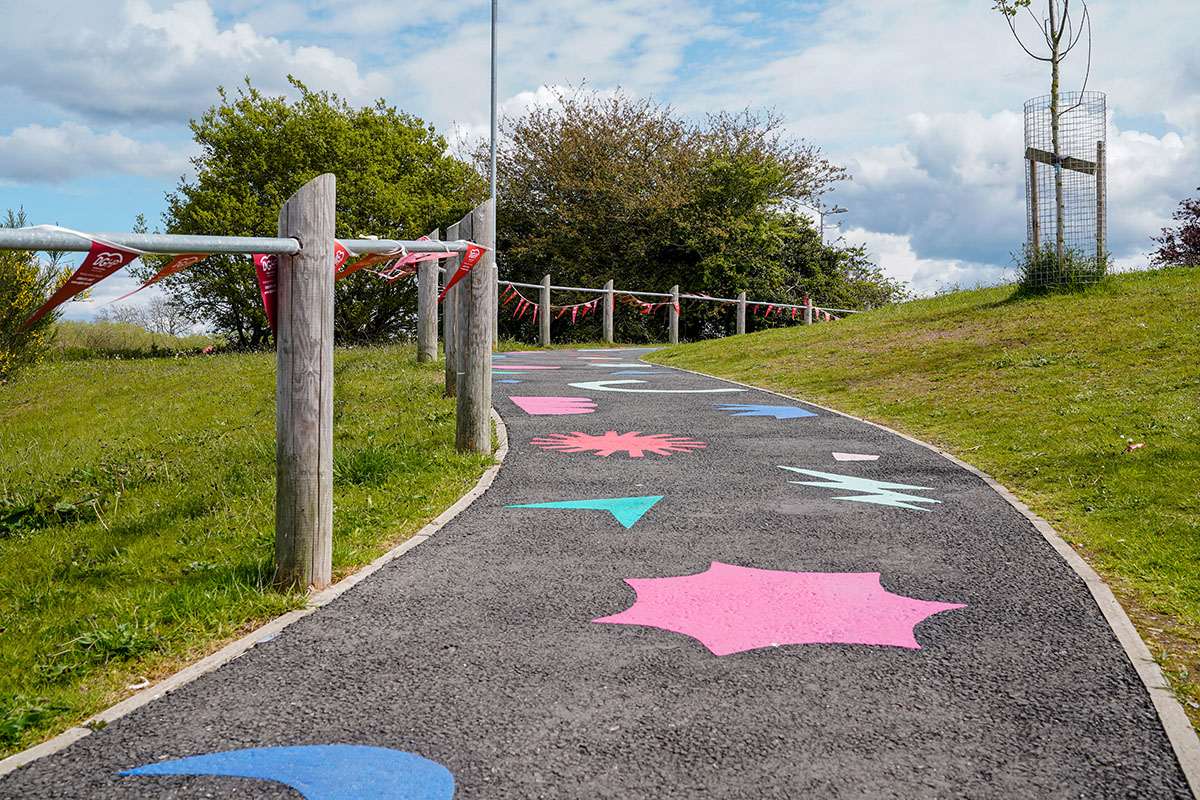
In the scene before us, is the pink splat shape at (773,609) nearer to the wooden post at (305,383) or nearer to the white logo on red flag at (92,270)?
the wooden post at (305,383)

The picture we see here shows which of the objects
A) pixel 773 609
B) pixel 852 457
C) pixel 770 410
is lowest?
pixel 773 609

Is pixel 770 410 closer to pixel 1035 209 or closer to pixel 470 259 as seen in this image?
pixel 470 259

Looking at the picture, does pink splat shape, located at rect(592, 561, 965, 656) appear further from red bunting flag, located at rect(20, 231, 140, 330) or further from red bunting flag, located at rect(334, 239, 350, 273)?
red bunting flag, located at rect(20, 231, 140, 330)

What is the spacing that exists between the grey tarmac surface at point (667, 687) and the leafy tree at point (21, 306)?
16424mm

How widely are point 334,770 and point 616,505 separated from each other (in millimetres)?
3409

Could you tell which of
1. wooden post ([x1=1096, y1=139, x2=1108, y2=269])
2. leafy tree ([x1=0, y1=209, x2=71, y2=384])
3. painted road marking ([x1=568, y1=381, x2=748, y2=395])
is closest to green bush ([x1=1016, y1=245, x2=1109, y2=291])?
wooden post ([x1=1096, y1=139, x2=1108, y2=269])

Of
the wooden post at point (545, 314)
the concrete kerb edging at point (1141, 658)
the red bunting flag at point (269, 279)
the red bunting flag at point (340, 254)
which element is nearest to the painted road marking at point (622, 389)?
the concrete kerb edging at point (1141, 658)

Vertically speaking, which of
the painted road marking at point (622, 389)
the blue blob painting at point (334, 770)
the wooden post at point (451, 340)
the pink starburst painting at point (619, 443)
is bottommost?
the blue blob painting at point (334, 770)

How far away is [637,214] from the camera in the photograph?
28969mm

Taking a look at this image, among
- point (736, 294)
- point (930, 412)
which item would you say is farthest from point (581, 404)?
point (736, 294)

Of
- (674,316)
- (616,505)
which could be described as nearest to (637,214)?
(674,316)

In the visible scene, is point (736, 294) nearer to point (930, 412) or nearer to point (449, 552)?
point (930, 412)

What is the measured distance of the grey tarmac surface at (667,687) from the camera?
8.89 ft

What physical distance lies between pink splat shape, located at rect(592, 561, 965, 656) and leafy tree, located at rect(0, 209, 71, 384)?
17030 millimetres
